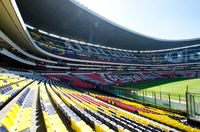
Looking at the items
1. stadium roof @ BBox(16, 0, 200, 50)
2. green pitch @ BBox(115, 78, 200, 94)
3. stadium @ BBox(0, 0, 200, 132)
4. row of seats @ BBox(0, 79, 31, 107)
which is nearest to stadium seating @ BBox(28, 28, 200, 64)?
stadium @ BBox(0, 0, 200, 132)

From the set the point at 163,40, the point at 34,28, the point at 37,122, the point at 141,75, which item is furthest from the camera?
the point at 163,40

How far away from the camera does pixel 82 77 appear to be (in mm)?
37438

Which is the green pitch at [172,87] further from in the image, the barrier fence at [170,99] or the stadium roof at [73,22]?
the stadium roof at [73,22]

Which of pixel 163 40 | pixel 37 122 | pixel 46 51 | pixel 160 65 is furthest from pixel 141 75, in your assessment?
pixel 37 122

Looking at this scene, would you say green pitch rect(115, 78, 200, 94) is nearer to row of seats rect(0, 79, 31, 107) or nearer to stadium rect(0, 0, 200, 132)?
stadium rect(0, 0, 200, 132)

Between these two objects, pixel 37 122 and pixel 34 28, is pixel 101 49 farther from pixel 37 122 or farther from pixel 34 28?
pixel 37 122

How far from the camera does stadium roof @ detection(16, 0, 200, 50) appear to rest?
26.9 metres

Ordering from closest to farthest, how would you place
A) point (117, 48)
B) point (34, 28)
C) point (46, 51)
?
1. point (46, 51)
2. point (34, 28)
3. point (117, 48)

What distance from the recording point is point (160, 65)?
2148 inches

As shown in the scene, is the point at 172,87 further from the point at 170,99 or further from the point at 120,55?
the point at 120,55

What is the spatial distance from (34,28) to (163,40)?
37.6 m

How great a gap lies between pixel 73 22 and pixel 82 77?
1186 centimetres

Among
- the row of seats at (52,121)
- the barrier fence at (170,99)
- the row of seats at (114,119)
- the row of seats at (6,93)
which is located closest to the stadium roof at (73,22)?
the barrier fence at (170,99)

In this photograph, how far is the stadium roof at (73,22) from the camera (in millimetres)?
26891
